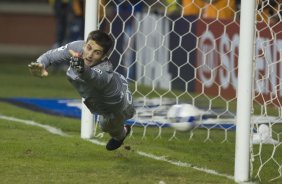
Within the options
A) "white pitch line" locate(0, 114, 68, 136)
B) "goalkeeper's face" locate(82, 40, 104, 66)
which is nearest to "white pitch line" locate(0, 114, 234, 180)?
"white pitch line" locate(0, 114, 68, 136)

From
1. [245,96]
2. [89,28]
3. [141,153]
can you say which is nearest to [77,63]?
[245,96]

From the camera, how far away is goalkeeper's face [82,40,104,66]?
641 centimetres

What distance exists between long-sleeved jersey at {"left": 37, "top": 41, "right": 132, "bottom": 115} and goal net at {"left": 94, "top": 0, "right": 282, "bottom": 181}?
1.02 metres

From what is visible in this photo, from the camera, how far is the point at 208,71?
1179 cm

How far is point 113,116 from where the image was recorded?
22.4ft

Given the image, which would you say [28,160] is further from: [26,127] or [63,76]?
[63,76]

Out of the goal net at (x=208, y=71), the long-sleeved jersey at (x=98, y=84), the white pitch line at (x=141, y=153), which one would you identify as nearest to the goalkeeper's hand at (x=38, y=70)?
the long-sleeved jersey at (x=98, y=84)

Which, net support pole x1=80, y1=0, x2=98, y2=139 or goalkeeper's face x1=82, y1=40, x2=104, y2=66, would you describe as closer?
goalkeeper's face x1=82, y1=40, x2=104, y2=66

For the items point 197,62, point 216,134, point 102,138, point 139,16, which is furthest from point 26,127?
point 139,16

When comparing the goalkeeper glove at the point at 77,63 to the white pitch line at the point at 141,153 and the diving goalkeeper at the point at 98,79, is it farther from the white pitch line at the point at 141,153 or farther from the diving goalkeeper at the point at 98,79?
the white pitch line at the point at 141,153

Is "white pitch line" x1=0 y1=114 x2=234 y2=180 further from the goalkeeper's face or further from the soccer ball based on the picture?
the goalkeeper's face

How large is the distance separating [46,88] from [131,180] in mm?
7006

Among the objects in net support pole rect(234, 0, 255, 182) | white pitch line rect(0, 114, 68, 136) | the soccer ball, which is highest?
net support pole rect(234, 0, 255, 182)

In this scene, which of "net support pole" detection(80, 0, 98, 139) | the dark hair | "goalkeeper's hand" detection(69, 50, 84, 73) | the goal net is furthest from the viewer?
"net support pole" detection(80, 0, 98, 139)
